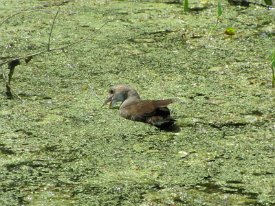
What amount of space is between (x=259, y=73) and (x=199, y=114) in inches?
25.9

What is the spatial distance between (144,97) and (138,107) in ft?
0.99

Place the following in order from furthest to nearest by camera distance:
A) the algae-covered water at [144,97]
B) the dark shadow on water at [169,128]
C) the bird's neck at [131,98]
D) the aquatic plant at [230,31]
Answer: the aquatic plant at [230,31] → the bird's neck at [131,98] → the dark shadow on water at [169,128] → the algae-covered water at [144,97]

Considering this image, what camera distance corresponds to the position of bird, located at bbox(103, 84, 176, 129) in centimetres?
356

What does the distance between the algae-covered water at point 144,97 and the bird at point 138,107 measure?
1.7 inches

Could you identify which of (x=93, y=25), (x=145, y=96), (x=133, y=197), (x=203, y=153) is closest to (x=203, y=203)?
(x=133, y=197)

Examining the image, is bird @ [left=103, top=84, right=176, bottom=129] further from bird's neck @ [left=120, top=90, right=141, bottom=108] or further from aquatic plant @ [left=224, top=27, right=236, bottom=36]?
aquatic plant @ [left=224, top=27, right=236, bottom=36]

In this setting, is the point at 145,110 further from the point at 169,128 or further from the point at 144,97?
the point at 144,97

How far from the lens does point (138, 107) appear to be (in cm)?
368

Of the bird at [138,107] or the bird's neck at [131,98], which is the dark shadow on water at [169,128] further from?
the bird's neck at [131,98]

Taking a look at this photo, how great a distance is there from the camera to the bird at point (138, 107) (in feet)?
11.7

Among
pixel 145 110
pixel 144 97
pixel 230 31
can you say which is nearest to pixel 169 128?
pixel 145 110

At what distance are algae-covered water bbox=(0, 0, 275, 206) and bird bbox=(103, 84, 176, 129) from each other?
0.14 feet

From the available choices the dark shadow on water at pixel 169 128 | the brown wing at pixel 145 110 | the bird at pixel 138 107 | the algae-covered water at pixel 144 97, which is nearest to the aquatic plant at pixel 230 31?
the algae-covered water at pixel 144 97

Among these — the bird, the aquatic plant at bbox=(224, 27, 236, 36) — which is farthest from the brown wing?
the aquatic plant at bbox=(224, 27, 236, 36)
